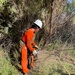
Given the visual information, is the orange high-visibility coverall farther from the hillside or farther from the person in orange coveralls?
Result: the hillside

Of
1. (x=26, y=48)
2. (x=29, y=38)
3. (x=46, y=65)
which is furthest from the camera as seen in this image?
(x=46, y=65)

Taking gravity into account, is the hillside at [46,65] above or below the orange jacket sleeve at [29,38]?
below

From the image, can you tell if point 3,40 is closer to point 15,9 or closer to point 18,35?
point 18,35

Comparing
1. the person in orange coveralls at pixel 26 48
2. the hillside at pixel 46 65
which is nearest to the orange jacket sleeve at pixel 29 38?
the person in orange coveralls at pixel 26 48

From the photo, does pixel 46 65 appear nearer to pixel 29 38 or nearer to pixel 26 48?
pixel 26 48

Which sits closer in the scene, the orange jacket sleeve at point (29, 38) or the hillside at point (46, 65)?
the orange jacket sleeve at point (29, 38)

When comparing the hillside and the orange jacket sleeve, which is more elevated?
the orange jacket sleeve

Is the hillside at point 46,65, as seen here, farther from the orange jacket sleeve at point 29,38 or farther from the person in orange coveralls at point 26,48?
the orange jacket sleeve at point 29,38

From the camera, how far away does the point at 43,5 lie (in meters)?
10.0

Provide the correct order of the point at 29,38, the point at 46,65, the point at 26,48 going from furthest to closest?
the point at 46,65, the point at 26,48, the point at 29,38

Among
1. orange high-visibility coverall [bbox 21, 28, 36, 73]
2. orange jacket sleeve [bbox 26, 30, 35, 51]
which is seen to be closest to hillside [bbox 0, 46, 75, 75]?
orange high-visibility coverall [bbox 21, 28, 36, 73]

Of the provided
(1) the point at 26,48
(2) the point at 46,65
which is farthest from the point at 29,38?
(2) the point at 46,65

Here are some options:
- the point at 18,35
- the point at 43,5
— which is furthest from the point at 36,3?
the point at 18,35

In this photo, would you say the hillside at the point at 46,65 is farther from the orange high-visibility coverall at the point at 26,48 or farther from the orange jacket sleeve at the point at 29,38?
the orange jacket sleeve at the point at 29,38
